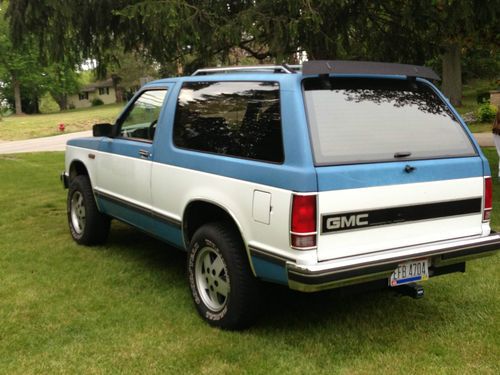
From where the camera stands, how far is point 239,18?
751 centimetres

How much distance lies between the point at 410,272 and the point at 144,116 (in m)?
2.84

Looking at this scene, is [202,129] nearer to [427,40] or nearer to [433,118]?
[433,118]

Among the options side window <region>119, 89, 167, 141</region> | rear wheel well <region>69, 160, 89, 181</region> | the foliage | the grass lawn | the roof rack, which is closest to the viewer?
the grass lawn

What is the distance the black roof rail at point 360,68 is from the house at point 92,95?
285 feet

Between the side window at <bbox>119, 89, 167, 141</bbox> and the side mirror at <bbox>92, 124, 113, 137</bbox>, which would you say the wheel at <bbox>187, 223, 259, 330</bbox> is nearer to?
the side window at <bbox>119, 89, 167, 141</bbox>

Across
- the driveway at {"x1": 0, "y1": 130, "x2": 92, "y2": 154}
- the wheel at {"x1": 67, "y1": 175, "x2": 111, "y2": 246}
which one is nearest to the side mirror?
the wheel at {"x1": 67, "y1": 175, "x2": 111, "y2": 246}

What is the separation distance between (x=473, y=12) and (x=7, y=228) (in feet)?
20.8

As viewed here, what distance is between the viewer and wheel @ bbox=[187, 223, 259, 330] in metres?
3.78

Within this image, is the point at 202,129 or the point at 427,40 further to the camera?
the point at 427,40

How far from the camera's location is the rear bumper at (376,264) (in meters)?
3.30

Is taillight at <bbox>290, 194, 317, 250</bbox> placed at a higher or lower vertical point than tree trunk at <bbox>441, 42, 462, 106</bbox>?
lower

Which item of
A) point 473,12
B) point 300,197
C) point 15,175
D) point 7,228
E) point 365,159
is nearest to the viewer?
point 300,197

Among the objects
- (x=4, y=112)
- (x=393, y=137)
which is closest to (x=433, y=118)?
(x=393, y=137)

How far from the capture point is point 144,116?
17.2 ft
